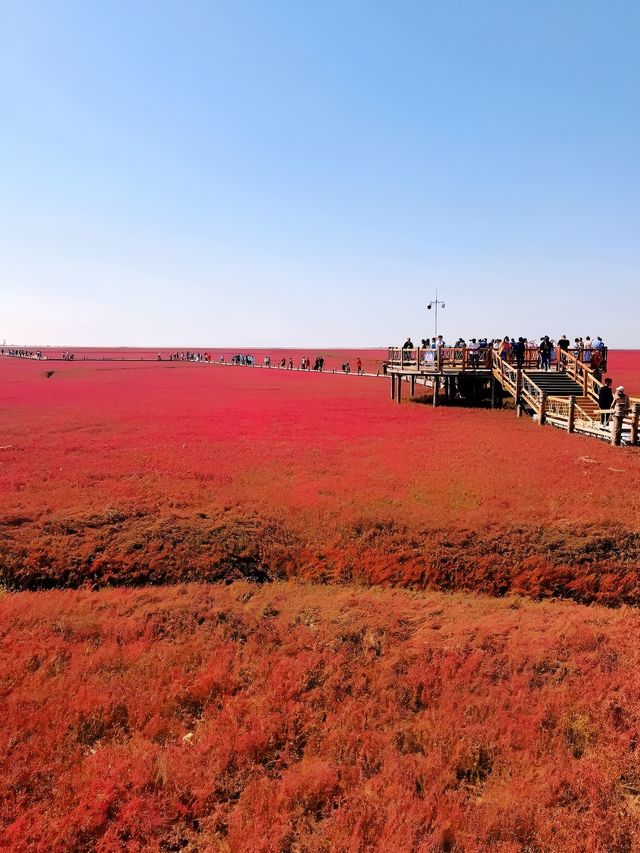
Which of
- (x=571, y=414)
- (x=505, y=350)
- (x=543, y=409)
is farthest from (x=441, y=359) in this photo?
(x=571, y=414)

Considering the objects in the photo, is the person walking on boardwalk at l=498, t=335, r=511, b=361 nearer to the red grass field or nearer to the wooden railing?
the wooden railing

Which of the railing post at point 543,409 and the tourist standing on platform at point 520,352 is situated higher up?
the tourist standing on platform at point 520,352

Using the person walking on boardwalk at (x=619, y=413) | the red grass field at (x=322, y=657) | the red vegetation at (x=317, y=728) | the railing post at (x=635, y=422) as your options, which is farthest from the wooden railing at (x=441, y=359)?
the red vegetation at (x=317, y=728)

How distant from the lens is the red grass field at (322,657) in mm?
4914

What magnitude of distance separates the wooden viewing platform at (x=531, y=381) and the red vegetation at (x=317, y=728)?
13.3 meters

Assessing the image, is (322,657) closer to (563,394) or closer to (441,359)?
(563,394)

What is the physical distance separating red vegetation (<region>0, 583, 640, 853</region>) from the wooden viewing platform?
43.6 ft

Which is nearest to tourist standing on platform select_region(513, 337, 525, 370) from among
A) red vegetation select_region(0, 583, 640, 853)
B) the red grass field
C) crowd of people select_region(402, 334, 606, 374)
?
crowd of people select_region(402, 334, 606, 374)

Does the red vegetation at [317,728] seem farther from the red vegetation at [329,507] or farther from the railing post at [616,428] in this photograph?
the railing post at [616,428]

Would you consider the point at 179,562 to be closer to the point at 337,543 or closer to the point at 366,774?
the point at 337,543

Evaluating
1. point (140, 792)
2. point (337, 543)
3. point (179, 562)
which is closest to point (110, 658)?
point (140, 792)

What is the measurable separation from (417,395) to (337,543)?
27.7m

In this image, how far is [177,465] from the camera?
1745 centimetres

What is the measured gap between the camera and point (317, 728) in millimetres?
6105
